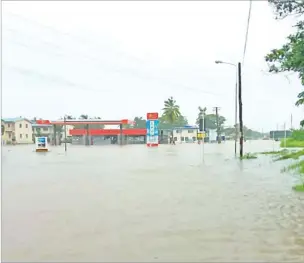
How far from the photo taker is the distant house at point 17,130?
107975 mm

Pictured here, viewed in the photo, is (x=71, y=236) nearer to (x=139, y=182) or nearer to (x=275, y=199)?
(x=275, y=199)

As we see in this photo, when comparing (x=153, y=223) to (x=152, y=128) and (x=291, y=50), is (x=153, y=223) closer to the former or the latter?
(x=291, y=50)

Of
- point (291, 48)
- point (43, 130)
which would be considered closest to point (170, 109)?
point (43, 130)

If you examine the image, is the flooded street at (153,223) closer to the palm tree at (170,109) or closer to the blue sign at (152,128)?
the blue sign at (152,128)

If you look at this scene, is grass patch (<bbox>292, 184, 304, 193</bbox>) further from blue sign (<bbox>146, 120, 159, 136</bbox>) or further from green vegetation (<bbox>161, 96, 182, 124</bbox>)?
green vegetation (<bbox>161, 96, 182, 124</bbox>)

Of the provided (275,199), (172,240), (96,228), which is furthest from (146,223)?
(275,199)

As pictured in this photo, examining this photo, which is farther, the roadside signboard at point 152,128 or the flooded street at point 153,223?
the roadside signboard at point 152,128

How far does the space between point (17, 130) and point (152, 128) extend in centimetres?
4214

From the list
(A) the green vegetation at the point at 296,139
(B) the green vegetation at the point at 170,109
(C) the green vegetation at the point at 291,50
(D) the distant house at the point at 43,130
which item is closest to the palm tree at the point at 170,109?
(B) the green vegetation at the point at 170,109

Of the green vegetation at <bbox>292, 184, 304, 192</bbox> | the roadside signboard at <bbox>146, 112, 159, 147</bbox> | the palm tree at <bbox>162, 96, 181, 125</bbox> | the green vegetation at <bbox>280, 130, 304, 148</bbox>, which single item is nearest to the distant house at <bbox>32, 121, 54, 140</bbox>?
the palm tree at <bbox>162, 96, 181, 125</bbox>

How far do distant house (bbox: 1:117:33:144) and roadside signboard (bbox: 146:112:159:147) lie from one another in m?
38.8

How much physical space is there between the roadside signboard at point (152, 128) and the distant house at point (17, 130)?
38829 millimetres

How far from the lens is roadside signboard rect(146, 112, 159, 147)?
81188 millimetres

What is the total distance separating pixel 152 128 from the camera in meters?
81.2
